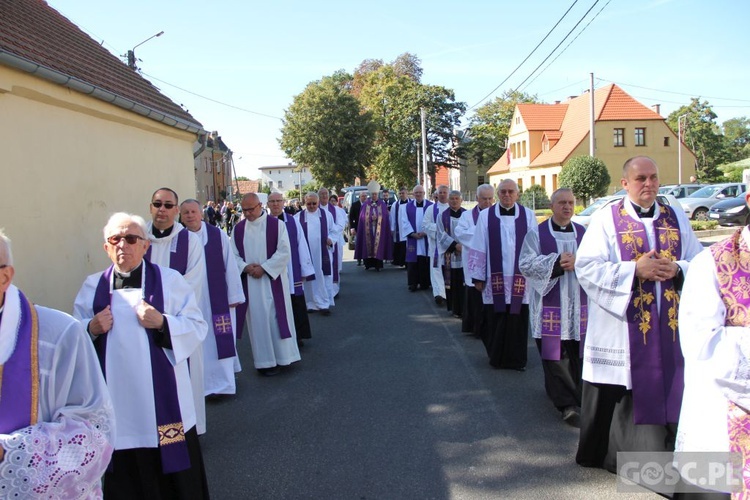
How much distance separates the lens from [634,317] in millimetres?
3877

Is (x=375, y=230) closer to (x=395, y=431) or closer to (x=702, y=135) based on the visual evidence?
(x=395, y=431)

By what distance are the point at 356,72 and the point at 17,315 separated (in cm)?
6749

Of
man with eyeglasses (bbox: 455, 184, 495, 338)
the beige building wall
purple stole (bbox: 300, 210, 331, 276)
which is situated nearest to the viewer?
the beige building wall

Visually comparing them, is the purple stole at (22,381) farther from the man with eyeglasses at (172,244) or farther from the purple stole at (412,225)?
the purple stole at (412,225)

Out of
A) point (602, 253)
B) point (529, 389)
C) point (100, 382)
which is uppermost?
point (602, 253)

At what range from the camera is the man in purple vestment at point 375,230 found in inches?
598

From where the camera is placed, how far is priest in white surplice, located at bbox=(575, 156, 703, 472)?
376 centimetres

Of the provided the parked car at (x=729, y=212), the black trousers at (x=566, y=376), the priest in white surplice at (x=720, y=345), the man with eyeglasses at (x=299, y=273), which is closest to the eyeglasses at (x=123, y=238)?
the priest in white surplice at (x=720, y=345)

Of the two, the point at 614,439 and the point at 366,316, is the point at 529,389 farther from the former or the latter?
the point at 366,316

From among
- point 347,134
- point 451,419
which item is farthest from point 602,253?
point 347,134

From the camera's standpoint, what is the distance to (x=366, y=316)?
392 inches

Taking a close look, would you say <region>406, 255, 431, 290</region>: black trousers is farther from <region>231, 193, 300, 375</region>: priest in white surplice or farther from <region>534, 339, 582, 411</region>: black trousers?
<region>534, 339, 582, 411</region>: black trousers

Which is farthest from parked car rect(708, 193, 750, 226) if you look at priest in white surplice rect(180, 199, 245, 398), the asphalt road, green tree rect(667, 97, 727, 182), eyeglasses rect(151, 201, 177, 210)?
green tree rect(667, 97, 727, 182)

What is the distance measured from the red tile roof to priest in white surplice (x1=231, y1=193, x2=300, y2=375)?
2.44 metres
